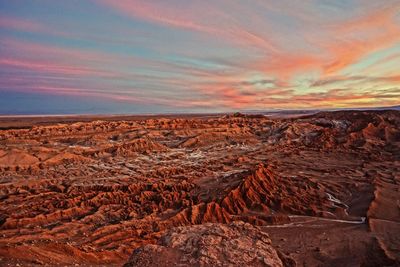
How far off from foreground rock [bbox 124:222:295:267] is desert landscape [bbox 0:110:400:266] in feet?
0.05

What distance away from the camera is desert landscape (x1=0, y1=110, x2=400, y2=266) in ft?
15.8

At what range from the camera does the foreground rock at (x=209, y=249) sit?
3.99 m

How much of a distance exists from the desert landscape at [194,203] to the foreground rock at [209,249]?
0.05 ft

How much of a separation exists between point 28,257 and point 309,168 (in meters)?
12.4

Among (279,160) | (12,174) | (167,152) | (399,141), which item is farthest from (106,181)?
(399,141)

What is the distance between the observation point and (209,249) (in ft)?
13.6

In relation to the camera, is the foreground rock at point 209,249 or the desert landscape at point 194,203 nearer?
the foreground rock at point 209,249

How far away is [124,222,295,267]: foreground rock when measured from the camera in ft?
13.1

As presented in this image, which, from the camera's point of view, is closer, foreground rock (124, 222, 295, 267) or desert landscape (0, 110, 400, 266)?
foreground rock (124, 222, 295, 267)

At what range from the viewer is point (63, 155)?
1587cm

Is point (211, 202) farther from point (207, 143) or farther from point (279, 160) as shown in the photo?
point (207, 143)

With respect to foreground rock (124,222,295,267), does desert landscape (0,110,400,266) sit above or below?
below

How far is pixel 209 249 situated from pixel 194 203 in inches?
232

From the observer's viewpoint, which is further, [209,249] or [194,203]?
[194,203]
